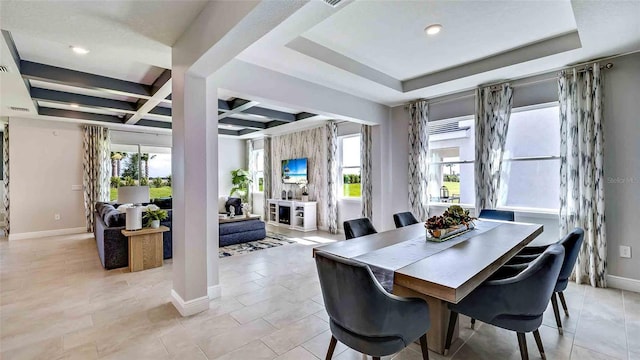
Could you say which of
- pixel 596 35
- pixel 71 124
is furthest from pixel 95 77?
pixel 596 35

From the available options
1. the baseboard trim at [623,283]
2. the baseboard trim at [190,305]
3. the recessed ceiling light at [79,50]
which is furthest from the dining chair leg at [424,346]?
the recessed ceiling light at [79,50]

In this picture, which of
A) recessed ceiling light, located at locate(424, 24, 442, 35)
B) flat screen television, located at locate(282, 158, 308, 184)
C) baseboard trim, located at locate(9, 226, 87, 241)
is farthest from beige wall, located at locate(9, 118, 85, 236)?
recessed ceiling light, located at locate(424, 24, 442, 35)

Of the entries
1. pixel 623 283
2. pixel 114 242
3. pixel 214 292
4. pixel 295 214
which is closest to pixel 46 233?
pixel 114 242

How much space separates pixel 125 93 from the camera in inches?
173

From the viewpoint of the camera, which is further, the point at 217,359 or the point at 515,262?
the point at 515,262

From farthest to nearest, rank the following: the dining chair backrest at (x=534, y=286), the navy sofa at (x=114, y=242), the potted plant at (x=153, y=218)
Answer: the potted plant at (x=153, y=218) < the navy sofa at (x=114, y=242) < the dining chair backrest at (x=534, y=286)

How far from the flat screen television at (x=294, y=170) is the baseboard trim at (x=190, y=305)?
4771 mm

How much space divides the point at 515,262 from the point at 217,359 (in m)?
2.61

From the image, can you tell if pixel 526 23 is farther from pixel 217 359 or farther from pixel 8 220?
pixel 8 220

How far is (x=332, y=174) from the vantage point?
258 inches

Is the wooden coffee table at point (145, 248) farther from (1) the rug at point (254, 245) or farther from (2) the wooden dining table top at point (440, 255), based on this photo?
(2) the wooden dining table top at point (440, 255)

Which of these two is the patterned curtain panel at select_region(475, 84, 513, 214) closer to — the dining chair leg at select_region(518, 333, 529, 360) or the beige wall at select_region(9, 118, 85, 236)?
the dining chair leg at select_region(518, 333, 529, 360)

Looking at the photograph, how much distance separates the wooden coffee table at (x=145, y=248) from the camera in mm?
3926

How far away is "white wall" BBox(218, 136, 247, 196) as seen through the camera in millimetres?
9031
